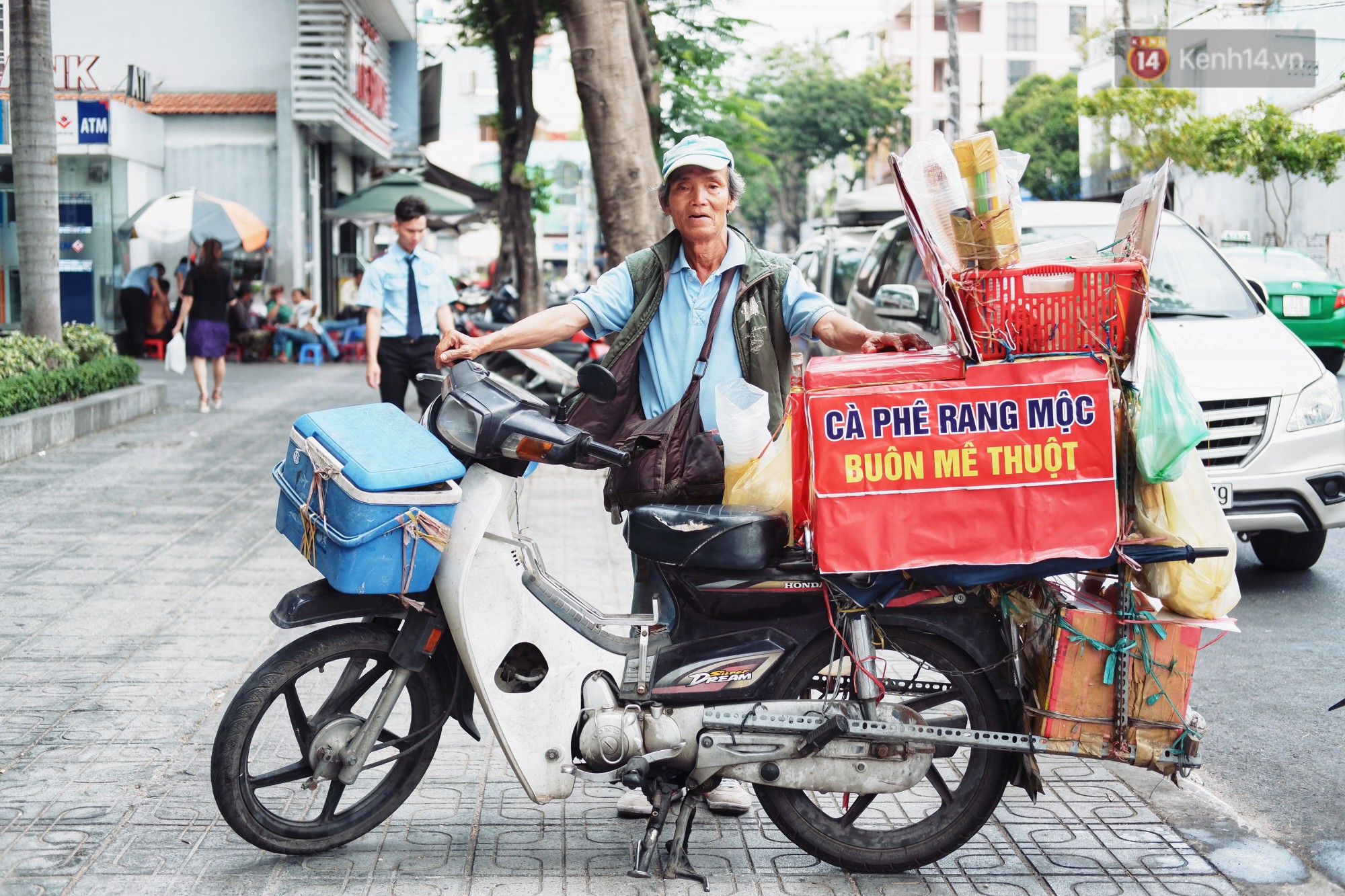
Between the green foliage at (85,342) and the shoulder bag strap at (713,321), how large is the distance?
1023cm

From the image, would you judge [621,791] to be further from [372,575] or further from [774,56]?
[774,56]

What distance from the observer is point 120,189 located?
20.5m

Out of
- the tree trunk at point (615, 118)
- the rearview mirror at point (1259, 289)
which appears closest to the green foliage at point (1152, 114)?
the rearview mirror at point (1259, 289)

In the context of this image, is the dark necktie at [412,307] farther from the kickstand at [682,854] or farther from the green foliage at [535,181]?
the green foliage at [535,181]

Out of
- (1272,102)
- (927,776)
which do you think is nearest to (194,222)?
(927,776)

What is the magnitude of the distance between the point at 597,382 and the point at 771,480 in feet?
1.67

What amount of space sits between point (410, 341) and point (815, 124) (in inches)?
2043

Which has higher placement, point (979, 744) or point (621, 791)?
point (979, 744)

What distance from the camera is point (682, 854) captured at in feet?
11.6

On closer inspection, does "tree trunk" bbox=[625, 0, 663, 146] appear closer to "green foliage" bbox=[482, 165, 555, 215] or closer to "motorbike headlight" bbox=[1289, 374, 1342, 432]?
"green foliage" bbox=[482, 165, 555, 215]

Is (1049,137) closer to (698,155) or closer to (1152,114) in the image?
(1152,114)

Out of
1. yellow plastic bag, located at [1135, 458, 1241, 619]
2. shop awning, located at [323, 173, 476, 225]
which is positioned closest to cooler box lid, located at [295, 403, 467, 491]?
yellow plastic bag, located at [1135, 458, 1241, 619]

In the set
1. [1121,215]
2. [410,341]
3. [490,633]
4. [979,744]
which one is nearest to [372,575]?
[490,633]

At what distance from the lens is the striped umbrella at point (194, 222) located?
18.4m
